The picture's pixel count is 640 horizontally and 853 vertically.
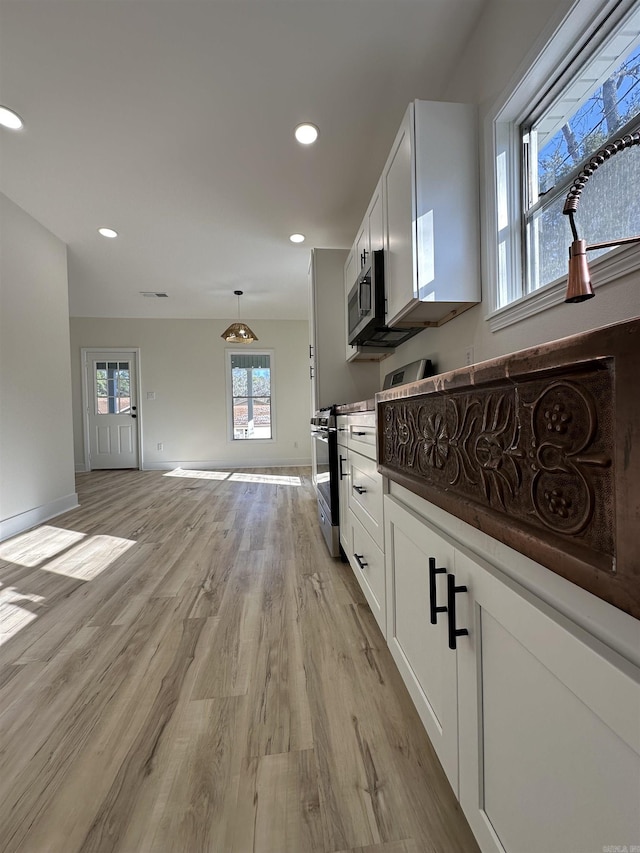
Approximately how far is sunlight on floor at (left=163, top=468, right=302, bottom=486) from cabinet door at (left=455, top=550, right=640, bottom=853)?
13.5ft

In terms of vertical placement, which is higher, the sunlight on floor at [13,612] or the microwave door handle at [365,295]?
the microwave door handle at [365,295]

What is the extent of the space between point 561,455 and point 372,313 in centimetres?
170

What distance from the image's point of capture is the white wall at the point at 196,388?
20.0 ft

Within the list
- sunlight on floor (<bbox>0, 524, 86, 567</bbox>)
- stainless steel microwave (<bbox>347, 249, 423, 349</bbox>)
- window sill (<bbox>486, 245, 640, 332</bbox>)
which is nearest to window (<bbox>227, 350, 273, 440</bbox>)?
sunlight on floor (<bbox>0, 524, 86, 567</bbox>)

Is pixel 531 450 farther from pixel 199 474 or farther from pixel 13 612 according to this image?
pixel 199 474

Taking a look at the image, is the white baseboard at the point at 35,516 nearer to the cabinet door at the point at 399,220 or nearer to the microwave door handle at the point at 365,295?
the microwave door handle at the point at 365,295

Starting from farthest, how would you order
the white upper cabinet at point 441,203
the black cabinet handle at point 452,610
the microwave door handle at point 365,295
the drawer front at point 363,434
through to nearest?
the microwave door handle at point 365,295, the white upper cabinet at point 441,203, the drawer front at point 363,434, the black cabinet handle at point 452,610

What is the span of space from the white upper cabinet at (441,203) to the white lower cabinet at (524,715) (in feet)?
3.67

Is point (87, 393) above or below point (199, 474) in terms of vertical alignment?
above

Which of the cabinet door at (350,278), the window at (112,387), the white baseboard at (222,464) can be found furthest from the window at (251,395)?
the cabinet door at (350,278)

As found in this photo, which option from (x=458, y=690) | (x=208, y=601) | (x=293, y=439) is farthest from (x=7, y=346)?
(x=293, y=439)

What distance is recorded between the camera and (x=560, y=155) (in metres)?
1.25

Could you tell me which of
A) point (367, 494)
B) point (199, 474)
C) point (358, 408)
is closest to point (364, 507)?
point (367, 494)

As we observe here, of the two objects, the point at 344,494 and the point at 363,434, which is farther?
the point at 344,494
